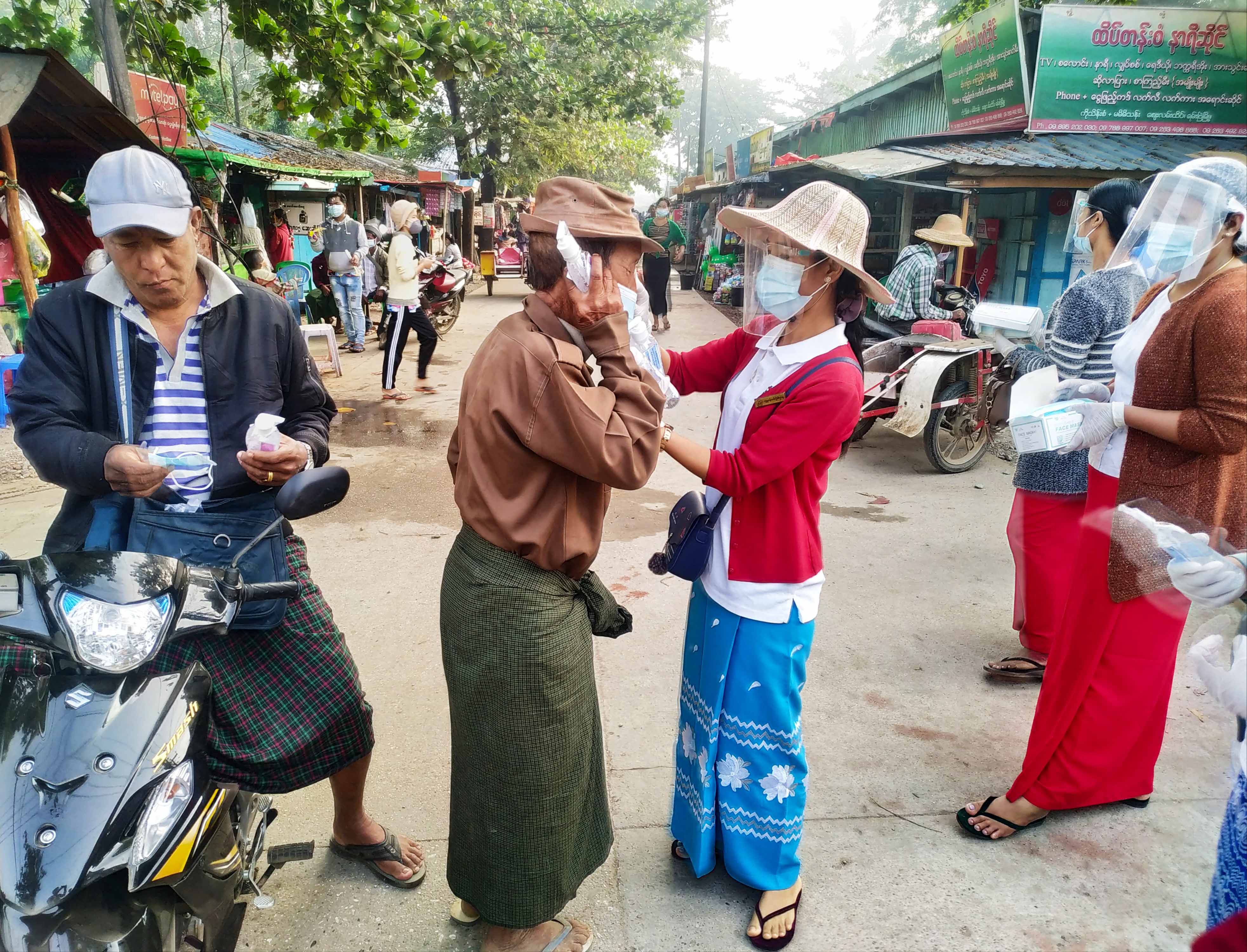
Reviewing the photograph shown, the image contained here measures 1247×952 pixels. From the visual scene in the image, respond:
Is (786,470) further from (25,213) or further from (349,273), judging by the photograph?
(349,273)

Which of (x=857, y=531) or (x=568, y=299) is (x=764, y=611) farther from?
(x=857, y=531)

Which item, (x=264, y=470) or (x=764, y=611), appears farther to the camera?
(x=764, y=611)

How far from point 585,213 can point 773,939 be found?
1.80 meters

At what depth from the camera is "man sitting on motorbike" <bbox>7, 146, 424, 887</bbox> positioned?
1.76 meters

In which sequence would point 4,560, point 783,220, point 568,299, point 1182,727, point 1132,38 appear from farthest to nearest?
point 1132,38
point 1182,727
point 783,220
point 568,299
point 4,560

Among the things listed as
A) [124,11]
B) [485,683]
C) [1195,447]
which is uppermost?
[124,11]

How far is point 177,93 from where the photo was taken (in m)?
5.01

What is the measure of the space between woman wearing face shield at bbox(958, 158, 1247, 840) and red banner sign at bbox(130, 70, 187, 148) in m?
6.24

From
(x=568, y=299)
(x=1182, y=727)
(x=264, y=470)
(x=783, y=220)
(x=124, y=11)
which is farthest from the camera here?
(x=124, y=11)

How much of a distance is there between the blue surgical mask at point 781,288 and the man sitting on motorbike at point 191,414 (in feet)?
3.79

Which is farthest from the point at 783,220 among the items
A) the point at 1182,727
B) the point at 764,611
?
the point at 1182,727

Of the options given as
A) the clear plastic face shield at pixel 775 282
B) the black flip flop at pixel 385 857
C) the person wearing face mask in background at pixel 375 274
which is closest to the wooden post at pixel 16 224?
the black flip flop at pixel 385 857

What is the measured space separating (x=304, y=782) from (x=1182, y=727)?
3.06m

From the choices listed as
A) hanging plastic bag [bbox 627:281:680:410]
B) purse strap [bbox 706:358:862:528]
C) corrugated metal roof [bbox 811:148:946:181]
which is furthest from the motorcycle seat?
hanging plastic bag [bbox 627:281:680:410]
